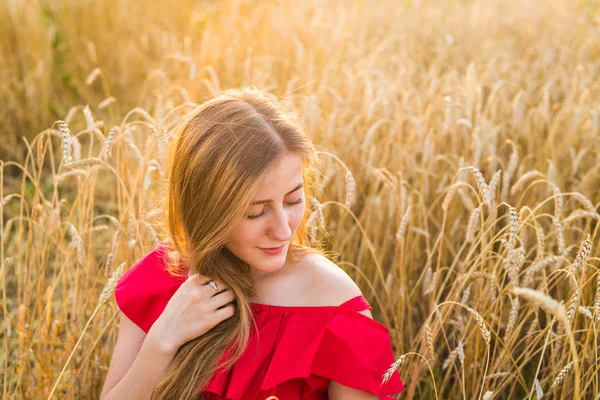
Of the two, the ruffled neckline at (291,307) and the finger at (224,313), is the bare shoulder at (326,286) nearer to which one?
the ruffled neckline at (291,307)

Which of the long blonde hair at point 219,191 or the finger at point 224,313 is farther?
the finger at point 224,313

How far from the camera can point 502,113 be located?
9.36 ft

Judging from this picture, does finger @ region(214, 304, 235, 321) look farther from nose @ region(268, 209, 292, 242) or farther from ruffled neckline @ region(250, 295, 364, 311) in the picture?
nose @ region(268, 209, 292, 242)

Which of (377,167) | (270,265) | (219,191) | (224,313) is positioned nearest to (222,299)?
(224,313)

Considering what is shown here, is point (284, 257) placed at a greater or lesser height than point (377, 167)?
greater

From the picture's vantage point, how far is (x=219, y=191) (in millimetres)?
1417

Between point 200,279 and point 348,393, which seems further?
point 200,279

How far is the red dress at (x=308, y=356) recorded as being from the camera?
1.46 m

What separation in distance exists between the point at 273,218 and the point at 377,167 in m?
1.12

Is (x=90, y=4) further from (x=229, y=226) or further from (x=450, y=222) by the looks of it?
(x=229, y=226)

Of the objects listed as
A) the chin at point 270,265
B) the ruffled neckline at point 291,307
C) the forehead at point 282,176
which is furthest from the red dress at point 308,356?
the forehead at point 282,176

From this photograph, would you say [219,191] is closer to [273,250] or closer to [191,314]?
[273,250]

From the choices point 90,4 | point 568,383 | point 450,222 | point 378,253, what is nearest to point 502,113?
point 450,222

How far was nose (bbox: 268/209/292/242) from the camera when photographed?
4.66ft
